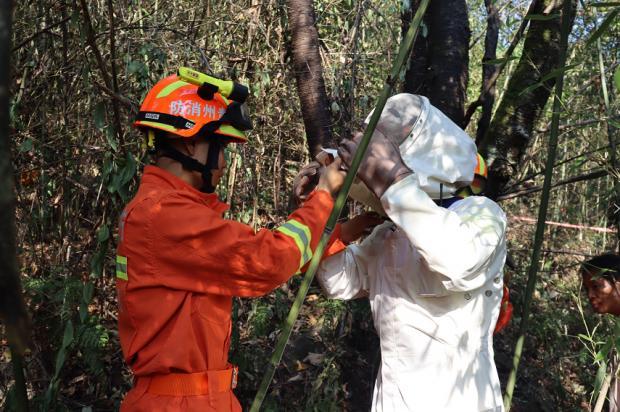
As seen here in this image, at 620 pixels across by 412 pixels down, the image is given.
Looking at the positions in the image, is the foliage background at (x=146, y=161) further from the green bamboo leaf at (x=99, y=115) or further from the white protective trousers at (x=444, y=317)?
the white protective trousers at (x=444, y=317)

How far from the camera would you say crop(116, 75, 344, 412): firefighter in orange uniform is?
1964 millimetres

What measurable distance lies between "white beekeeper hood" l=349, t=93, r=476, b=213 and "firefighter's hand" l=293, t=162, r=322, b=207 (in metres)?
0.16

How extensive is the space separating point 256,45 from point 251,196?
41.0 inches

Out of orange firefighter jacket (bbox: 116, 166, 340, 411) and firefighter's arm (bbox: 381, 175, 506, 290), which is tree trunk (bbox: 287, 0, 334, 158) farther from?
firefighter's arm (bbox: 381, 175, 506, 290)

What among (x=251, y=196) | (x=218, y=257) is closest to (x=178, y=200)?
(x=218, y=257)

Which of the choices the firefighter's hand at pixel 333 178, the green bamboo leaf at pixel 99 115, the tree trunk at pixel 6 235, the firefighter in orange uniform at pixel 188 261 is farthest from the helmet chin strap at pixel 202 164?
the tree trunk at pixel 6 235

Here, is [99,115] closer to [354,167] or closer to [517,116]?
[354,167]

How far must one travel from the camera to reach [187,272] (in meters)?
2.01

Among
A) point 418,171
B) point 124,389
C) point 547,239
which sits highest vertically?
point 418,171

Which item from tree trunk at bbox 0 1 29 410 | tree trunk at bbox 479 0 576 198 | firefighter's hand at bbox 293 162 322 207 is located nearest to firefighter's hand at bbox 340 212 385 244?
firefighter's hand at bbox 293 162 322 207

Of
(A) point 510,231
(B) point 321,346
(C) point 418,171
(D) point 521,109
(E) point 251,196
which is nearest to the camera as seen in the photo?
(C) point 418,171

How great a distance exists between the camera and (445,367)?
2133 mm

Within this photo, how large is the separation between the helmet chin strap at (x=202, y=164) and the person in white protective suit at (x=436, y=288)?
1.69ft

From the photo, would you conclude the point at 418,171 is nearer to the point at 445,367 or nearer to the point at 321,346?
the point at 445,367
